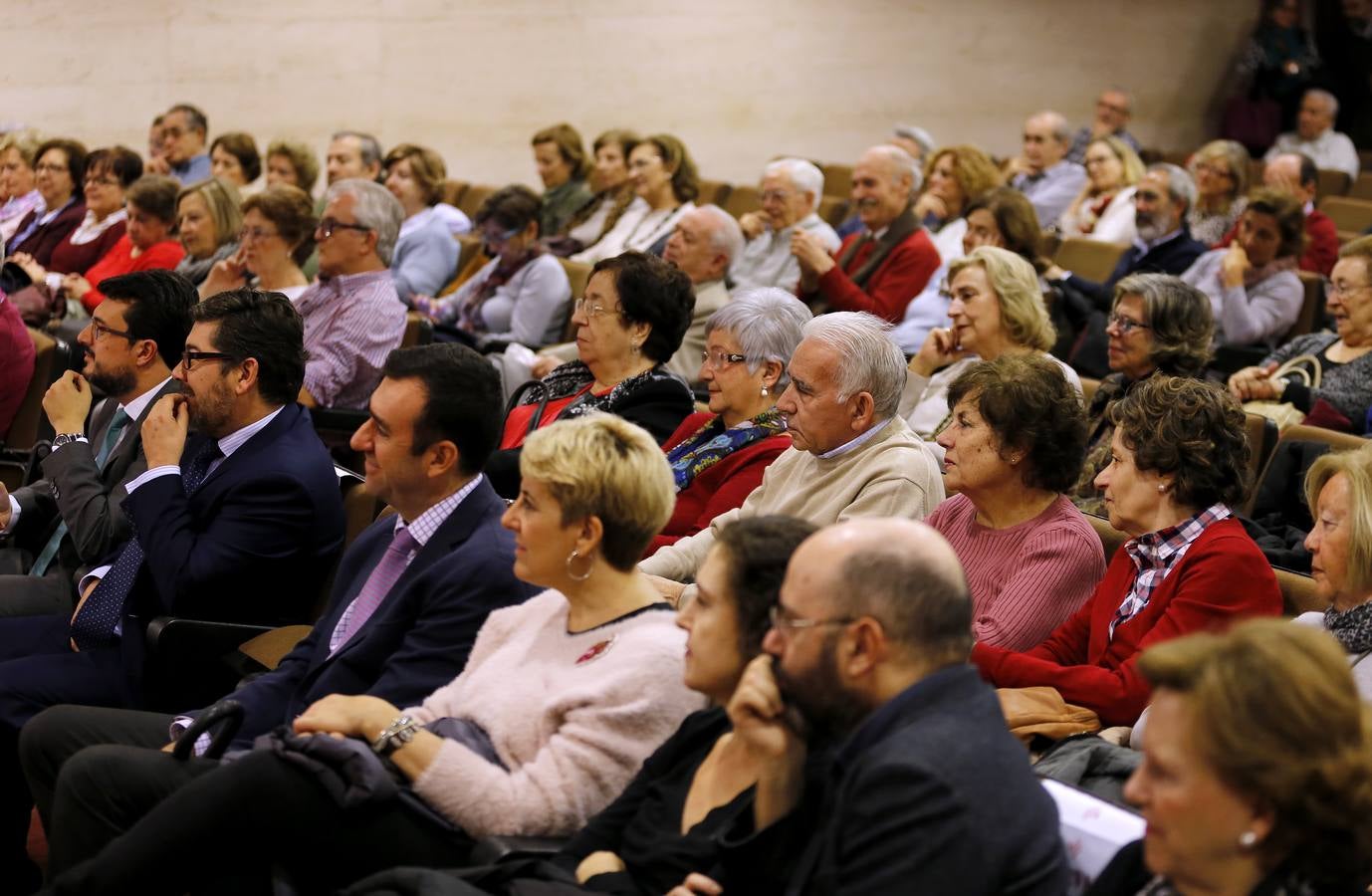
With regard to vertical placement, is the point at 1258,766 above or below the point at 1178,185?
above

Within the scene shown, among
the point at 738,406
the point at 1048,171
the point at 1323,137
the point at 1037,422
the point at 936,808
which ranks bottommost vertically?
the point at 1323,137

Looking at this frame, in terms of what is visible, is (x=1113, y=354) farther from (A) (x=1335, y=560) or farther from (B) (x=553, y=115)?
(B) (x=553, y=115)

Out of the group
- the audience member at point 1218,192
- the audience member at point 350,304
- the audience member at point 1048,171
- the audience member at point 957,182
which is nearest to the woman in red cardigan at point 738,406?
the audience member at point 350,304

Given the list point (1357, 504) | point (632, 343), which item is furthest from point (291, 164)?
point (1357, 504)

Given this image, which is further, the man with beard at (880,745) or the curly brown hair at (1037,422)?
the curly brown hair at (1037,422)

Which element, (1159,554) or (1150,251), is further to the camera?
(1150,251)

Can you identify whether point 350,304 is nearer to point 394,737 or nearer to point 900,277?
point 900,277

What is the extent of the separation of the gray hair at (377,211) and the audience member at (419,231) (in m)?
1.37

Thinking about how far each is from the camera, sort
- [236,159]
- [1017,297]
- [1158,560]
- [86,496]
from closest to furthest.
A: [1158,560], [86,496], [1017,297], [236,159]

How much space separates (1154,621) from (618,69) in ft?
26.1

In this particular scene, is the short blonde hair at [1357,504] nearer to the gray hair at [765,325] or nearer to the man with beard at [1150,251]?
the gray hair at [765,325]

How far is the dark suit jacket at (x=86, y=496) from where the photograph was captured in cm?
318

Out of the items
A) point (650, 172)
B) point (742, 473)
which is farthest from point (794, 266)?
point (742, 473)

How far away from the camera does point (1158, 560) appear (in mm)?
2613
